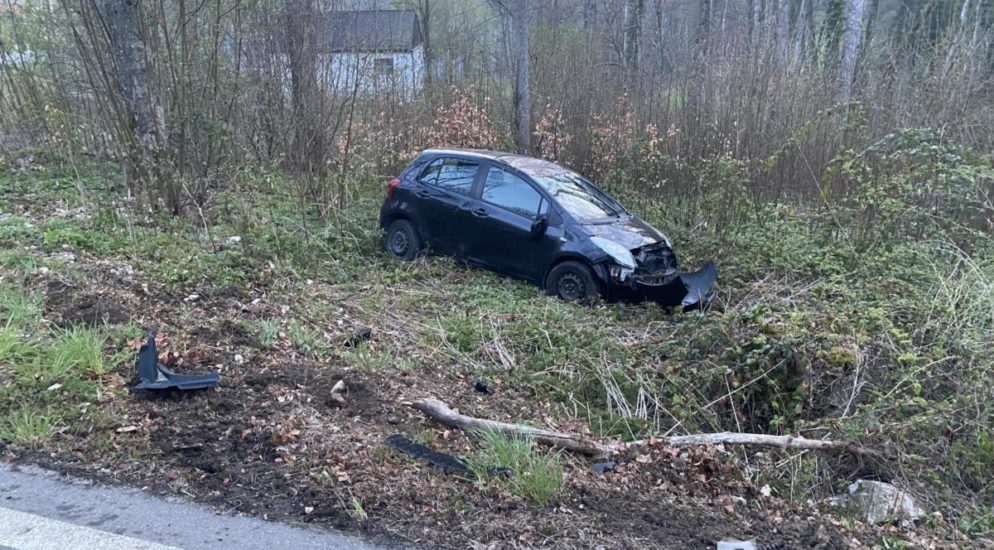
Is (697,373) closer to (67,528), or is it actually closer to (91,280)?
(67,528)

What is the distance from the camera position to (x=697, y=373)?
5.98 m

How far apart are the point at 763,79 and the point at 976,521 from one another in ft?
29.8

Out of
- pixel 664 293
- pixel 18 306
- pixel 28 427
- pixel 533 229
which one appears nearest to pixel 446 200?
pixel 533 229

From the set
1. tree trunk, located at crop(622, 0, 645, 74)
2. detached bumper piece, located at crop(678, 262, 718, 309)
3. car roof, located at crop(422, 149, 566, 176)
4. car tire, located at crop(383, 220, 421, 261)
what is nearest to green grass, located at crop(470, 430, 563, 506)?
detached bumper piece, located at crop(678, 262, 718, 309)

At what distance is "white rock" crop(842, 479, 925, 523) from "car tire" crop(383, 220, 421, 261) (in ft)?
21.9

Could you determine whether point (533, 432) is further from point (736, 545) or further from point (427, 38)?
point (427, 38)

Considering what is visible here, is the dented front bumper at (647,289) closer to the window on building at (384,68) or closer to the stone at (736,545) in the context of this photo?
the stone at (736,545)

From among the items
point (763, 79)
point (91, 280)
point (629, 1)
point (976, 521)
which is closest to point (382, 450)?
point (976, 521)

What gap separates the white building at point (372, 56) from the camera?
11.4 meters

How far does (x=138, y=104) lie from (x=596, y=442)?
8.30 metres

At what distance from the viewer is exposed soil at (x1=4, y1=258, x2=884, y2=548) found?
3613 mm

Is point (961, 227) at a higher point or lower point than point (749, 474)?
higher

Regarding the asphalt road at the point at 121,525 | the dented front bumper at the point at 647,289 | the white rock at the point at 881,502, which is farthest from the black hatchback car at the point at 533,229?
the asphalt road at the point at 121,525

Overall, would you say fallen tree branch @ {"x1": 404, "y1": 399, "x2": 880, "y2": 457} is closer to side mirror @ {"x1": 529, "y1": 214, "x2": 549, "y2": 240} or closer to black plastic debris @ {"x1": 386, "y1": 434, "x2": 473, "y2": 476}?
black plastic debris @ {"x1": 386, "y1": 434, "x2": 473, "y2": 476}
